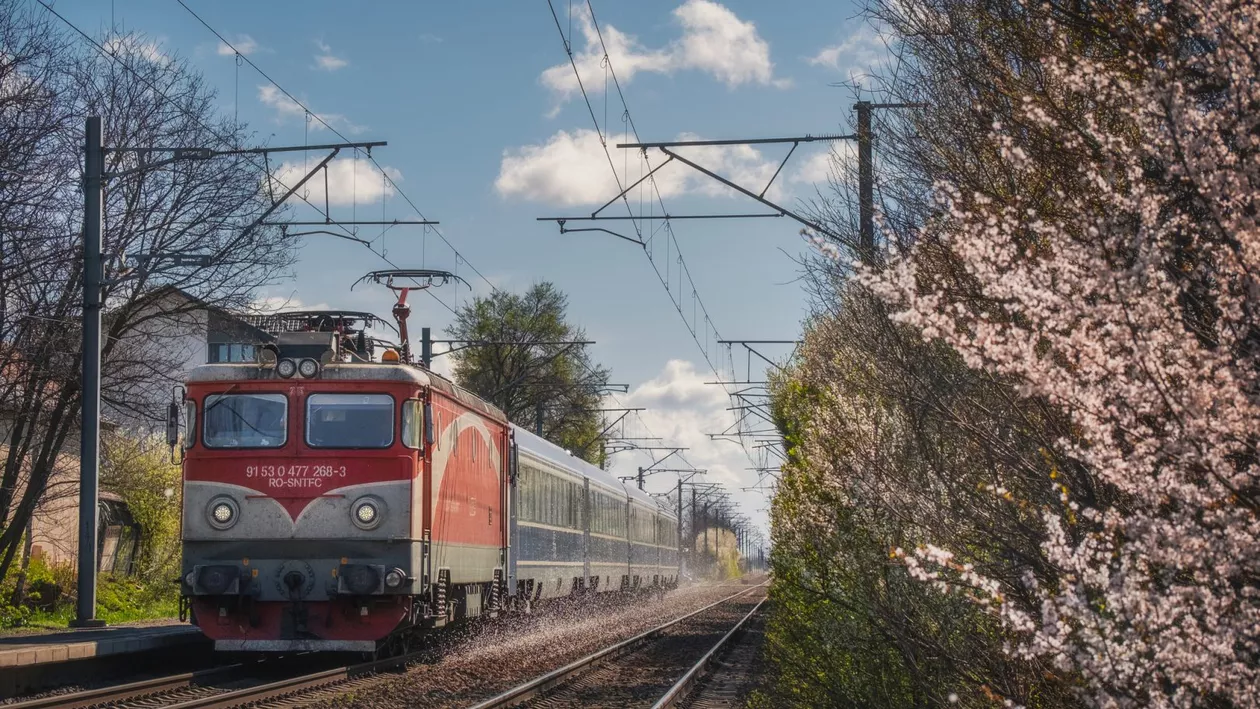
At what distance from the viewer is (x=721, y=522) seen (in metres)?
119

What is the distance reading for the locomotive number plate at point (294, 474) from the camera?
14398mm

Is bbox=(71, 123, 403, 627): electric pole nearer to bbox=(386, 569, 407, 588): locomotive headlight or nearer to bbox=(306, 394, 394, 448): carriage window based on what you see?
bbox=(306, 394, 394, 448): carriage window

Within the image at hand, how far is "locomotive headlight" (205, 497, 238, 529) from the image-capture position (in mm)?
14336

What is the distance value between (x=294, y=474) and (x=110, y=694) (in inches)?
→ 128

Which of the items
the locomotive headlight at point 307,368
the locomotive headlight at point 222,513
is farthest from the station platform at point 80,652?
the locomotive headlight at point 307,368

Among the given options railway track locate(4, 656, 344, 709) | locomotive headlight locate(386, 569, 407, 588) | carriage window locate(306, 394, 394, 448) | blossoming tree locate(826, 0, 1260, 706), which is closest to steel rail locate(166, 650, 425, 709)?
railway track locate(4, 656, 344, 709)

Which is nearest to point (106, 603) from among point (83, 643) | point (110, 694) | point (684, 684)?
point (83, 643)

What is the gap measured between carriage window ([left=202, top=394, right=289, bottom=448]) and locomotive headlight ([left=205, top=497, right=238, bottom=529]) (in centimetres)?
64

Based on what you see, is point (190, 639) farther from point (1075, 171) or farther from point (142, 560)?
point (142, 560)

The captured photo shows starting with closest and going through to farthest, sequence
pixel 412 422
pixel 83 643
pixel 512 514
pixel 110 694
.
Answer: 1. pixel 110 694
2. pixel 83 643
3. pixel 412 422
4. pixel 512 514

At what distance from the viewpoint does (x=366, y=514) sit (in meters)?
14.2

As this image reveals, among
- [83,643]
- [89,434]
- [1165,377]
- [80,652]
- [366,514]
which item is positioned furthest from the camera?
[89,434]

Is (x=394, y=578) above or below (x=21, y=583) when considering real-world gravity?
above

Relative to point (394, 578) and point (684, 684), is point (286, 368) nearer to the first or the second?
point (394, 578)
